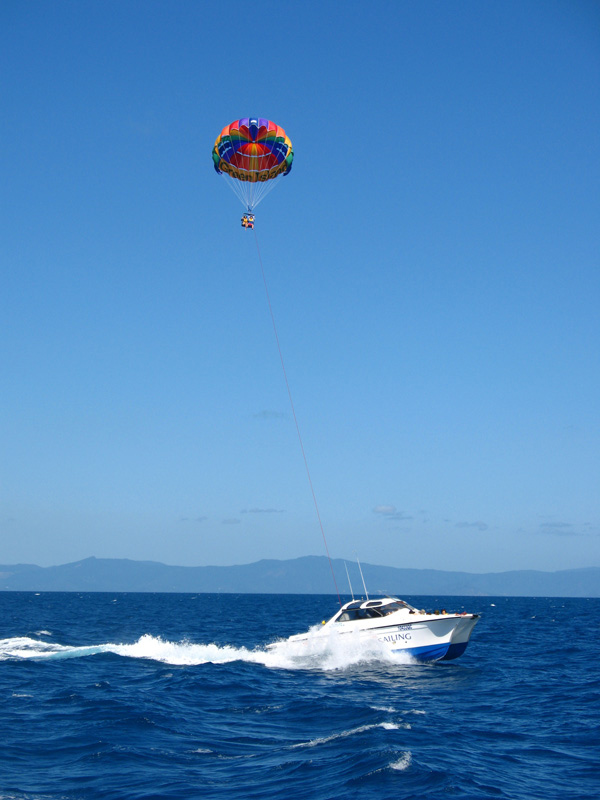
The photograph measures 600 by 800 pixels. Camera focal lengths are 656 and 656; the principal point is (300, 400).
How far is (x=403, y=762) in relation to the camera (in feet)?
49.3

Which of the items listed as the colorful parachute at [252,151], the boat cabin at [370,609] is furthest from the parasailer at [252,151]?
the boat cabin at [370,609]

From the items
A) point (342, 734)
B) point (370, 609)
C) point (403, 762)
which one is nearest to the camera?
point (403, 762)

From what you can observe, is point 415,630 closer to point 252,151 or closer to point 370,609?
point 370,609

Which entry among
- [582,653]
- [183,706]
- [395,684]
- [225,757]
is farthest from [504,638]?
[225,757]

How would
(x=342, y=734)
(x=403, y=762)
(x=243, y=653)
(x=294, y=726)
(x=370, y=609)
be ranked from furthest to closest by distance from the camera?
(x=243, y=653), (x=370, y=609), (x=294, y=726), (x=342, y=734), (x=403, y=762)

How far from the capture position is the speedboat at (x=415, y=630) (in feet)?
92.3

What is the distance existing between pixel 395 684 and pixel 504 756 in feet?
29.1

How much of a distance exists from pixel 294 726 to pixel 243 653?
15.6 m

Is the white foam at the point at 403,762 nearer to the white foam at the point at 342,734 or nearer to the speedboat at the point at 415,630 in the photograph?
the white foam at the point at 342,734

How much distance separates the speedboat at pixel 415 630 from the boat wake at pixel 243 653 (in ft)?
1.44

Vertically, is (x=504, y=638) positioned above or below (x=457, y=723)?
below

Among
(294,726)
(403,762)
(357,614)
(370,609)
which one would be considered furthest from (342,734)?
(357,614)

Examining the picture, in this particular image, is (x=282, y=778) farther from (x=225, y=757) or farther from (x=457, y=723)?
(x=457, y=723)

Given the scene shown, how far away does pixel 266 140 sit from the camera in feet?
108
